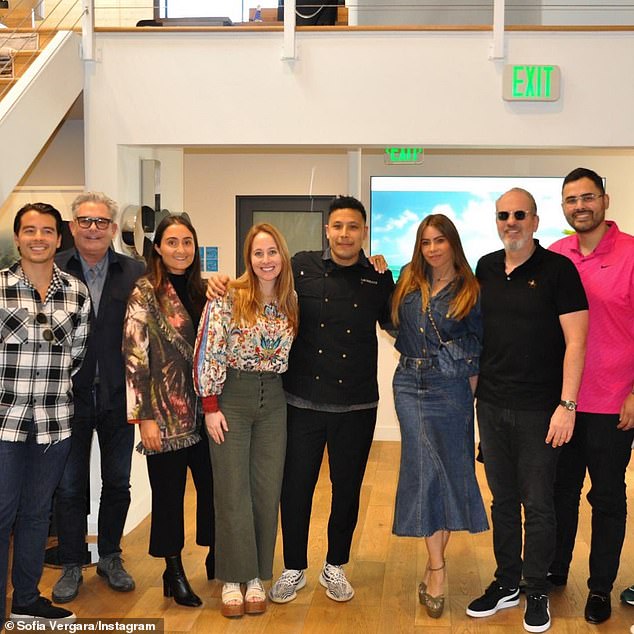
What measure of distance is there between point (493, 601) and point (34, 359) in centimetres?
207

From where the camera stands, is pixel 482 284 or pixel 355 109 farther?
pixel 355 109

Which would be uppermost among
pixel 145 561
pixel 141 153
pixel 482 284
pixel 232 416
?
pixel 141 153

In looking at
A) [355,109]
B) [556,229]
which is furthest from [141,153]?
[556,229]

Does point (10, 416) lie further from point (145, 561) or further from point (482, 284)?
point (482, 284)

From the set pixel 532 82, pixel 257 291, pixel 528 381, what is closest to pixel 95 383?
pixel 257 291

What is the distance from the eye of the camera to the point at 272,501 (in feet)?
12.0

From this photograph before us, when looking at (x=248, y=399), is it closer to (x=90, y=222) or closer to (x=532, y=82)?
(x=90, y=222)

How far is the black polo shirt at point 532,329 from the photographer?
3.41m

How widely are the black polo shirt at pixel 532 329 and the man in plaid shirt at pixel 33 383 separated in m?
1.62

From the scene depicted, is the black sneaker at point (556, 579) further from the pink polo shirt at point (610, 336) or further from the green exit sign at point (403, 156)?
the green exit sign at point (403, 156)

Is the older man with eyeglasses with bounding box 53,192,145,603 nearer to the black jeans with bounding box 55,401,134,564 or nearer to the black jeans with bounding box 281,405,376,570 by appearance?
the black jeans with bounding box 55,401,134,564

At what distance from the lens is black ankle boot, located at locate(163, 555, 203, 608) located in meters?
3.71

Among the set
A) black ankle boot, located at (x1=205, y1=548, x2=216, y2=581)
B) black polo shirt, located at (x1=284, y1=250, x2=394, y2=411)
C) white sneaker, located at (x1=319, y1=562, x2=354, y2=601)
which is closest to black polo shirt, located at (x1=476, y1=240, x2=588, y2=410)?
black polo shirt, located at (x1=284, y1=250, x2=394, y2=411)

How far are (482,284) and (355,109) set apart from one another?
66.0 inches
